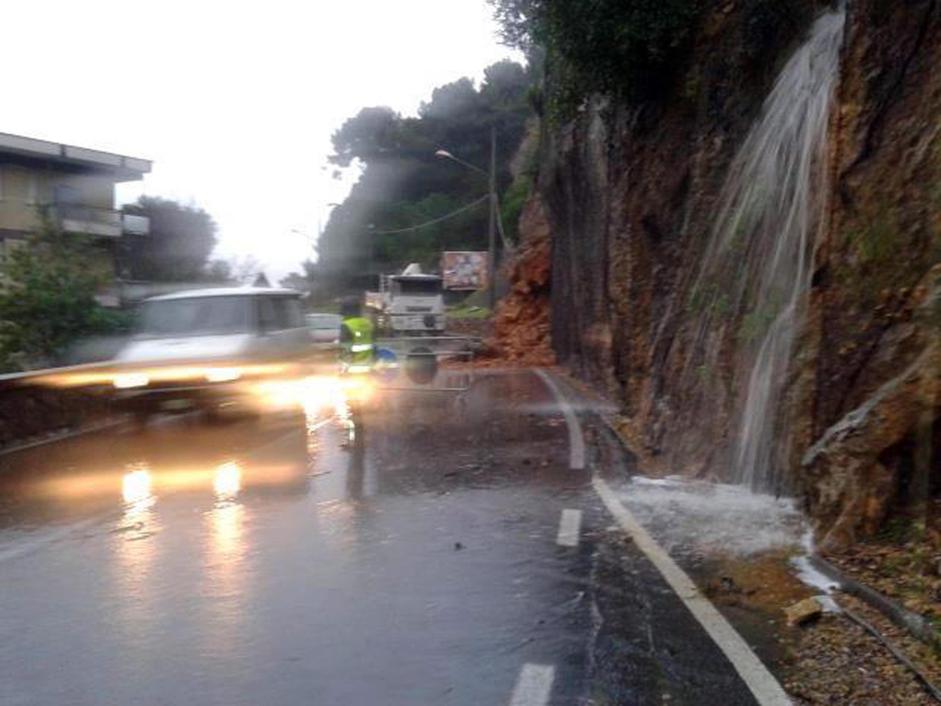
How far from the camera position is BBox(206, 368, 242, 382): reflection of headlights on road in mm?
16172

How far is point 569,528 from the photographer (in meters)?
9.30

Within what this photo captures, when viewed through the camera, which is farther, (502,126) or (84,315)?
(502,126)

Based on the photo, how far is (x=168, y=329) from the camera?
17.2m

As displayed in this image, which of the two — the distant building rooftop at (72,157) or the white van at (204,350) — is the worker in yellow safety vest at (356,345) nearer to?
the white van at (204,350)

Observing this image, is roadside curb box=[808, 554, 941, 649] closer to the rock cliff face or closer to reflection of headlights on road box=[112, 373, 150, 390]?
the rock cliff face

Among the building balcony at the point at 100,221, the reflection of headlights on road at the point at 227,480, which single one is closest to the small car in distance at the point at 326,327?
the building balcony at the point at 100,221

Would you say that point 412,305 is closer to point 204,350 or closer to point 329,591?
point 204,350

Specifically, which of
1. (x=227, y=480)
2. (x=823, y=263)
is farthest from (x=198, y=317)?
(x=823, y=263)

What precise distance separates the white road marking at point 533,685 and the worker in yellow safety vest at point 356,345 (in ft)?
43.8

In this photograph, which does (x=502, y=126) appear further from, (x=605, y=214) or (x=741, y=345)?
(x=741, y=345)

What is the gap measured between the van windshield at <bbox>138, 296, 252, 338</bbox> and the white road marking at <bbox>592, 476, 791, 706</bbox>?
9.01m

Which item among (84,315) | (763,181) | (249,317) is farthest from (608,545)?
(84,315)

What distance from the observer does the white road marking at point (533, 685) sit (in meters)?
5.30

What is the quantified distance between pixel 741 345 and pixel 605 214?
13.1 m
